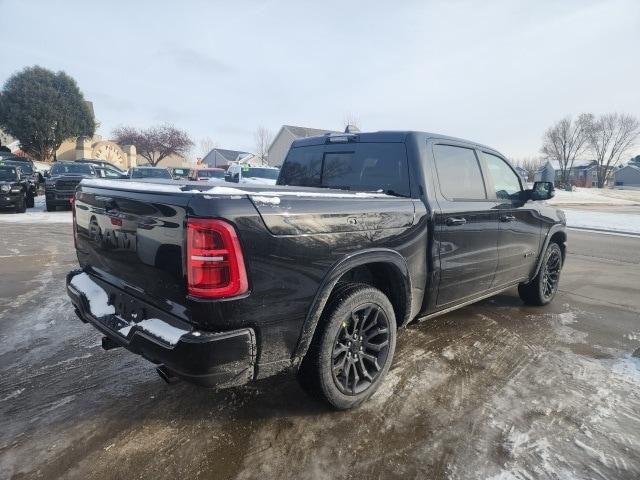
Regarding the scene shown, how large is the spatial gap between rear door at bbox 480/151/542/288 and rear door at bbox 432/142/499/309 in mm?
158

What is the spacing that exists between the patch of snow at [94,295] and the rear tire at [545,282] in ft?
15.0

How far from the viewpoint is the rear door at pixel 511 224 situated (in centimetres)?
412

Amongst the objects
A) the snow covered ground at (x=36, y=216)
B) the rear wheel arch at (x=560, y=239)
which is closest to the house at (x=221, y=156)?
the snow covered ground at (x=36, y=216)

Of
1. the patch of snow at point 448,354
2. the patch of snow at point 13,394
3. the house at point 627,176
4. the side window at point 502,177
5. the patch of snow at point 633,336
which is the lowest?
the patch of snow at point 633,336

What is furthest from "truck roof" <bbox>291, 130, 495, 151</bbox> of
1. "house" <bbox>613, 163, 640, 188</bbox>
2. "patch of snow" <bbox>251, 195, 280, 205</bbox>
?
"house" <bbox>613, 163, 640, 188</bbox>

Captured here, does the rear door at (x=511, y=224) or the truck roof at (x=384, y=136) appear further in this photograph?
the rear door at (x=511, y=224)

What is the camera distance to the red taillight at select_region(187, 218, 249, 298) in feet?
6.70

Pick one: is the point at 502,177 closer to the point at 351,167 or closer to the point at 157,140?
the point at 351,167

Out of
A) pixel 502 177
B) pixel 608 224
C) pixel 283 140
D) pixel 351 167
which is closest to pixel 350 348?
pixel 351 167

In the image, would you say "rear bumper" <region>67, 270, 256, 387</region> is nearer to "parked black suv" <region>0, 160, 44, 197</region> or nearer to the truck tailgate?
the truck tailgate

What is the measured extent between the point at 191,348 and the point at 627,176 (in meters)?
110

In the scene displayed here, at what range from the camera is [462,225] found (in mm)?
3510

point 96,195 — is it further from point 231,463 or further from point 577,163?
point 577,163

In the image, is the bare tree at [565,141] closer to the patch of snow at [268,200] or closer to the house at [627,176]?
the house at [627,176]
